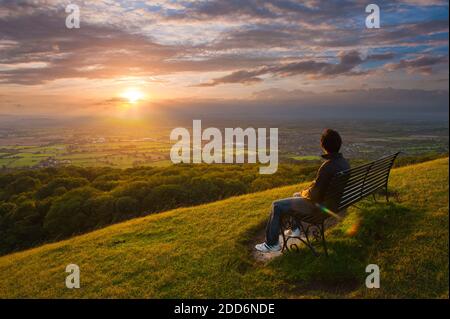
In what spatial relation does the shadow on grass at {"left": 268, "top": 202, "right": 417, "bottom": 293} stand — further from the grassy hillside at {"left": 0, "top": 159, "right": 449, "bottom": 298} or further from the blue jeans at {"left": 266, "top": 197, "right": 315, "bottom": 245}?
the blue jeans at {"left": 266, "top": 197, "right": 315, "bottom": 245}

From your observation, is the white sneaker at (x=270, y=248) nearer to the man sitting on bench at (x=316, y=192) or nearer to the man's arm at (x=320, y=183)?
the man sitting on bench at (x=316, y=192)

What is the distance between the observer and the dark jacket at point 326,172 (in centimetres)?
656

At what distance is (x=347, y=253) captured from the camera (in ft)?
22.1

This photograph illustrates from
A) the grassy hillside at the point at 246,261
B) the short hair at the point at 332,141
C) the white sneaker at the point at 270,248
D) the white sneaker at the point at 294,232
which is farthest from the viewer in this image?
the white sneaker at the point at 294,232

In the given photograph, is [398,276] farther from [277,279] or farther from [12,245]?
[12,245]

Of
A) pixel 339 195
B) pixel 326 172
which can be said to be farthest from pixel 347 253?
pixel 326 172

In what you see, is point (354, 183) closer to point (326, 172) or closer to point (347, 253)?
point (326, 172)

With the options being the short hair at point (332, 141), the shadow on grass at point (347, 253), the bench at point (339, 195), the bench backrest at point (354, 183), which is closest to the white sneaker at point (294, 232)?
the bench at point (339, 195)

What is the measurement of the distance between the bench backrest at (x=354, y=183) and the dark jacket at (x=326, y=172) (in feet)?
0.50

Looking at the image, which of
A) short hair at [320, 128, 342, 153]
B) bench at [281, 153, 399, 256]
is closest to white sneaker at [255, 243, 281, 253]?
bench at [281, 153, 399, 256]

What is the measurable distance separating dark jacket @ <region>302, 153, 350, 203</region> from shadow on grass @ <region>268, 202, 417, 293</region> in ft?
3.95

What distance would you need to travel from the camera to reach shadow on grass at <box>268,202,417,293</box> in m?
6.08
